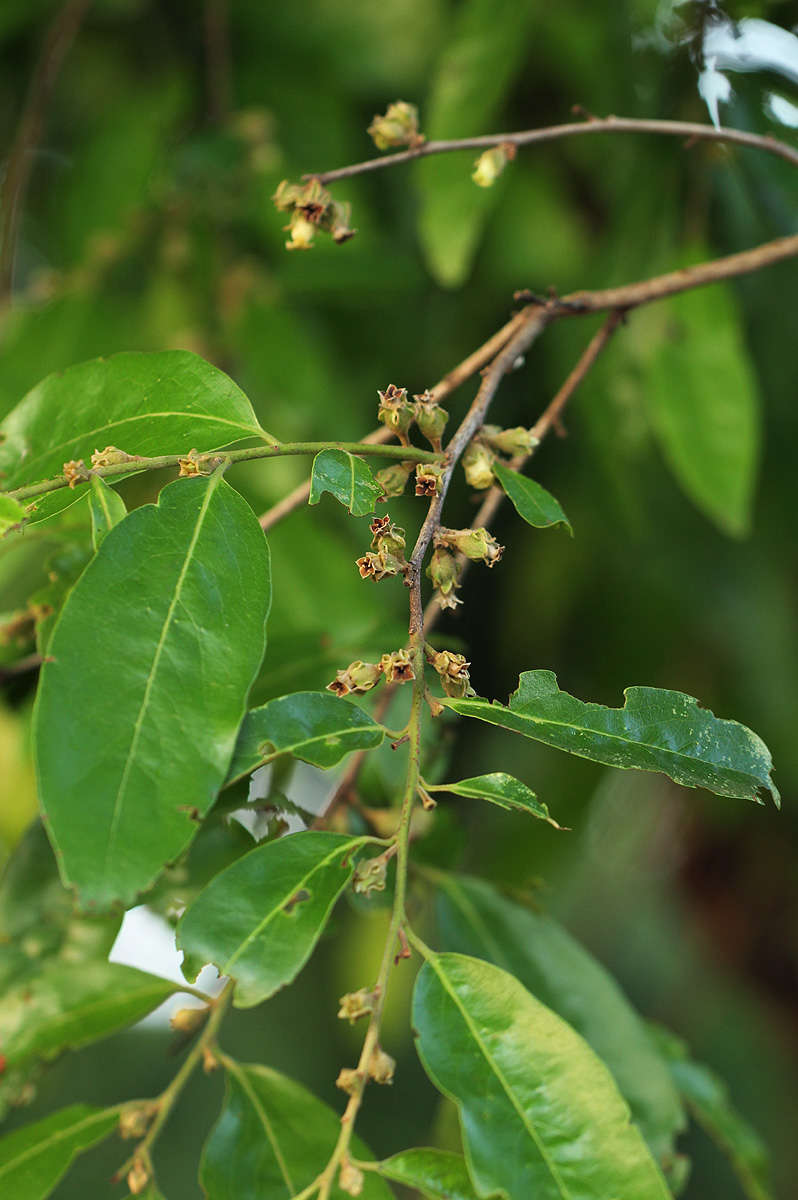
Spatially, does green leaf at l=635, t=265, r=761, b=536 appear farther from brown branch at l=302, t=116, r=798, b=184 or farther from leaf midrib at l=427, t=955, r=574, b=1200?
leaf midrib at l=427, t=955, r=574, b=1200

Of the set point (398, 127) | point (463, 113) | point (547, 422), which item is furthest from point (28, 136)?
point (547, 422)

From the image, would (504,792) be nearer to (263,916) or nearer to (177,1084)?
(263,916)

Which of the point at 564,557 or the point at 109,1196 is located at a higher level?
the point at 564,557

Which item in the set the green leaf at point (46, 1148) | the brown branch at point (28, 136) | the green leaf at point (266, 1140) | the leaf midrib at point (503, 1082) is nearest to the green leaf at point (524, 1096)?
the leaf midrib at point (503, 1082)

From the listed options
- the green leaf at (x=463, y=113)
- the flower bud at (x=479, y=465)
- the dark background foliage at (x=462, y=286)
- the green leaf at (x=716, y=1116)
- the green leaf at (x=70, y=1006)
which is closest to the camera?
the flower bud at (x=479, y=465)

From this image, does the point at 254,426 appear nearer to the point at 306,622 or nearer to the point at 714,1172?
the point at 306,622

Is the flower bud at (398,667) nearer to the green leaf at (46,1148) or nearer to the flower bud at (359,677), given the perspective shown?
the flower bud at (359,677)

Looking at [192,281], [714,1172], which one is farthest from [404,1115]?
[192,281]
